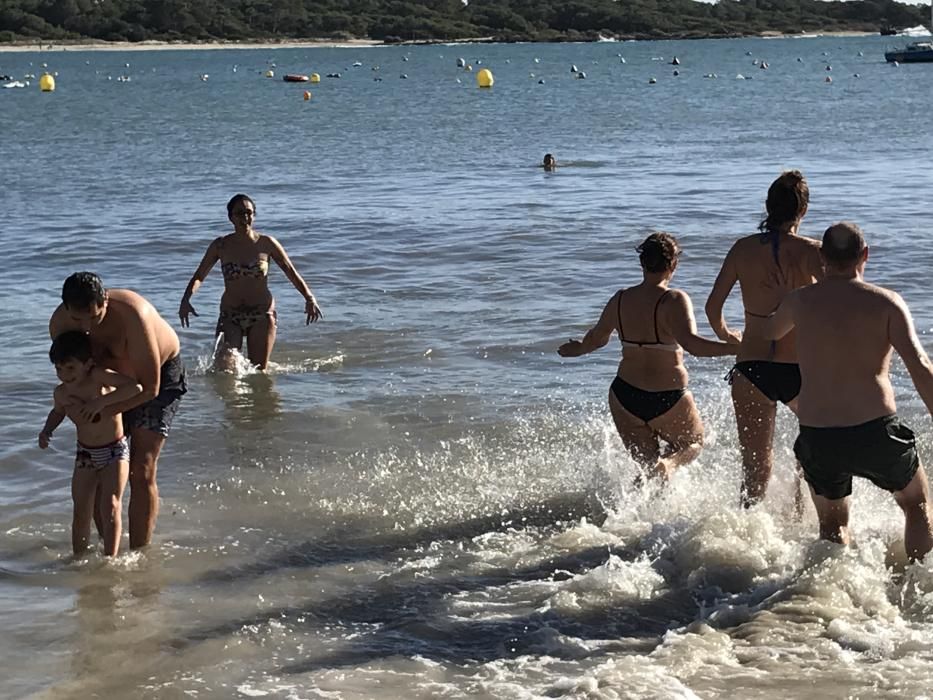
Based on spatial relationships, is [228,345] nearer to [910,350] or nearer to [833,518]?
[833,518]

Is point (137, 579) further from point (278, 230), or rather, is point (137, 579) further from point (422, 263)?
point (278, 230)

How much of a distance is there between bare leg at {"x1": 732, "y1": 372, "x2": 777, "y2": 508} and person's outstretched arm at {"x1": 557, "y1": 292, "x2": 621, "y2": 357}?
0.66 m

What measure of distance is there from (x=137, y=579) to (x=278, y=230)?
1240 centimetres

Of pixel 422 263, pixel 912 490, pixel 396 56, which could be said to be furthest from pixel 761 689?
pixel 396 56

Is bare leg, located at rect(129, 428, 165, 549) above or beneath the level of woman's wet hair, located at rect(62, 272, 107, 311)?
beneath

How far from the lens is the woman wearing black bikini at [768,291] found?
19.9 ft

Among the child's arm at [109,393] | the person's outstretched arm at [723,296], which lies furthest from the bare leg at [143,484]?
the person's outstretched arm at [723,296]

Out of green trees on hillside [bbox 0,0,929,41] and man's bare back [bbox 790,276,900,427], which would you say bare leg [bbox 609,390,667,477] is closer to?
man's bare back [bbox 790,276,900,427]

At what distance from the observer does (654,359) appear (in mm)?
6492

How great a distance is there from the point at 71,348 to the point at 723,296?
2982mm

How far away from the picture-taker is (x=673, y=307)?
634 centimetres

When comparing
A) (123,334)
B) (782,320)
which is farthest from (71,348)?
(782,320)

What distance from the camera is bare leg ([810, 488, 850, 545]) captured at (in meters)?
5.69

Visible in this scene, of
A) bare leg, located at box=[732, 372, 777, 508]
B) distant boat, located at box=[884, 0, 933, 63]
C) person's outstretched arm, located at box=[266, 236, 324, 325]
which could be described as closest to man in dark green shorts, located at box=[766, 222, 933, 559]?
bare leg, located at box=[732, 372, 777, 508]
